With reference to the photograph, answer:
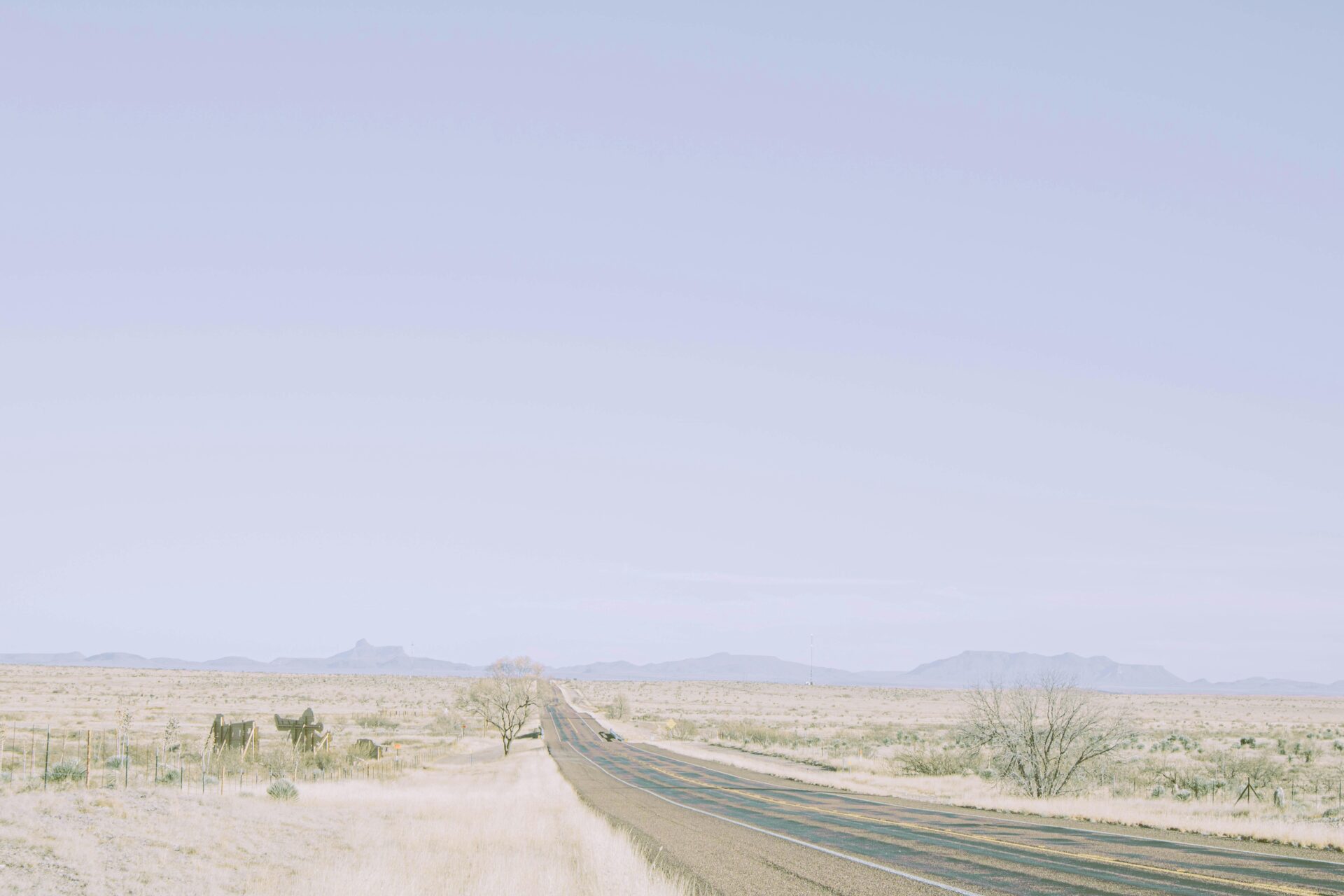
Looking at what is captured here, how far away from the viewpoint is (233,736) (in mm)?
48688

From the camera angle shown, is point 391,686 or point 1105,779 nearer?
point 1105,779

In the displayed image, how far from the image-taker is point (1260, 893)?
13070mm

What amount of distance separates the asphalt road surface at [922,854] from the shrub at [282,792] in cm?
892

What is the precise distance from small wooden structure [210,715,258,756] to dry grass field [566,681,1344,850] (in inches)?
964

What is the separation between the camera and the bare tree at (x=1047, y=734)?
3772 cm

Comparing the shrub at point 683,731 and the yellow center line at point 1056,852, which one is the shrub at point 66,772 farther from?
the shrub at point 683,731

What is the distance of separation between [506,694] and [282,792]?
4439 cm

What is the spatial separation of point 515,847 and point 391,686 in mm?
181879

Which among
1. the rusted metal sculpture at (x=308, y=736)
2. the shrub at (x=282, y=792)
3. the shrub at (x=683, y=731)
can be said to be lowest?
the shrub at (x=683, y=731)

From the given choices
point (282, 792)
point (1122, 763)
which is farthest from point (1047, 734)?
point (282, 792)

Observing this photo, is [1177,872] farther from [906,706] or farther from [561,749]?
[906,706]

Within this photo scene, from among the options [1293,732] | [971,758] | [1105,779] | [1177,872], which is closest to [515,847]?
[1177,872]

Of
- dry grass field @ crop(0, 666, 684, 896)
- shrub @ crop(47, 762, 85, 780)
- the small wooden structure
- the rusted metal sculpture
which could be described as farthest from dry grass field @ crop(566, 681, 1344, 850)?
shrub @ crop(47, 762, 85, 780)

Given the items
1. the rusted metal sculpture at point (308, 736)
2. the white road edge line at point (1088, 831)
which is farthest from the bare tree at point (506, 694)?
the white road edge line at point (1088, 831)
